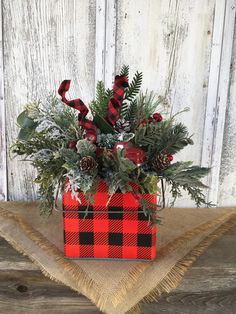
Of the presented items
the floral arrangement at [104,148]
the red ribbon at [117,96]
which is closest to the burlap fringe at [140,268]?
the floral arrangement at [104,148]

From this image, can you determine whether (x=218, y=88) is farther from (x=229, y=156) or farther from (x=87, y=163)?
(x=87, y=163)

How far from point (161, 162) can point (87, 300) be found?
36cm

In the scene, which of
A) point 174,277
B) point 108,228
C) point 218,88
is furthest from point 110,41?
point 174,277

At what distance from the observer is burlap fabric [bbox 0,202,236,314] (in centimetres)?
85

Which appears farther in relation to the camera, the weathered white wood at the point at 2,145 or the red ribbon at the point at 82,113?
the weathered white wood at the point at 2,145

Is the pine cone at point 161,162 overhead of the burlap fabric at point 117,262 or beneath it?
Result: overhead

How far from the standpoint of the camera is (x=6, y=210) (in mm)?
1201

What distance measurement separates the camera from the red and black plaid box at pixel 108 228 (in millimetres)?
881

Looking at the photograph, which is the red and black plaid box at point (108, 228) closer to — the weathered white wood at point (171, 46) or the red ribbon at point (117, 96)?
the red ribbon at point (117, 96)

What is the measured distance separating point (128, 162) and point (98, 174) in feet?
0.33

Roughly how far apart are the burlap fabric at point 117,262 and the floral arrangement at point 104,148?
0.13m

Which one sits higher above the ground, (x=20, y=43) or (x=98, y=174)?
(x=20, y=43)

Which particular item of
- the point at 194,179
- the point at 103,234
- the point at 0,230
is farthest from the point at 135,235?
the point at 0,230

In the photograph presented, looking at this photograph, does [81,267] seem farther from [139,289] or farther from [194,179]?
[194,179]
